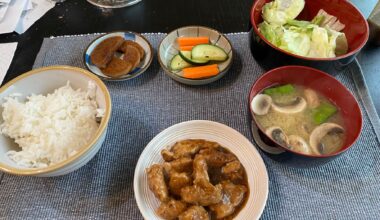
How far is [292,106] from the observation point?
1291 millimetres

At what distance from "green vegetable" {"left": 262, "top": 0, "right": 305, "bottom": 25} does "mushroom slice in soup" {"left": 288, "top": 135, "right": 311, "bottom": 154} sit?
628 mm

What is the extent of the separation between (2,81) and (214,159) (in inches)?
47.7

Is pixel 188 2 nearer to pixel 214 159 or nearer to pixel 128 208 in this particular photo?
pixel 214 159

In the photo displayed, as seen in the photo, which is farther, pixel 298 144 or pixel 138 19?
pixel 138 19

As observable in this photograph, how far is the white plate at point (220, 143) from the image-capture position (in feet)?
Result: 3.49

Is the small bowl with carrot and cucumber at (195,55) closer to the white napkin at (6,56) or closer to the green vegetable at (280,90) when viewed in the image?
the green vegetable at (280,90)

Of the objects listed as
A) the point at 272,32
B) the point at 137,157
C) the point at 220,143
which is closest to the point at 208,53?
the point at 272,32

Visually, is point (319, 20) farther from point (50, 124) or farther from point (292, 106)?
point (50, 124)

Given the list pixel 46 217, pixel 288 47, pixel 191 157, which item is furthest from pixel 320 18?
pixel 46 217

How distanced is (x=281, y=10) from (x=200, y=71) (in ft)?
1.68

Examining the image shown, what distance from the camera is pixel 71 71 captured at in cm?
131

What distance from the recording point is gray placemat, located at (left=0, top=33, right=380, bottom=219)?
1147 millimetres

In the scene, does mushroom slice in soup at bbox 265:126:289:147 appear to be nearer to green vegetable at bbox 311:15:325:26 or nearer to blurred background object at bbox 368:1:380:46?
green vegetable at bbox 311:15:325:26

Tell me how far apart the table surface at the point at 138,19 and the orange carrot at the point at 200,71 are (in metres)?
0.41
